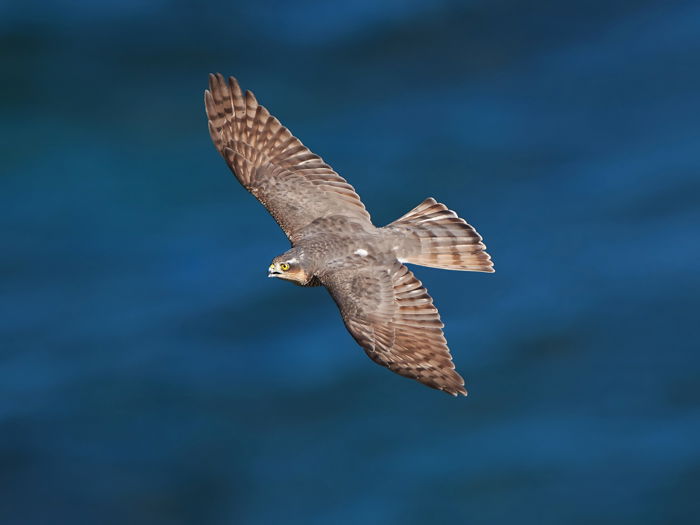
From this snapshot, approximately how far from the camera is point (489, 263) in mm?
13859

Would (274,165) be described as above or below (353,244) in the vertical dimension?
above

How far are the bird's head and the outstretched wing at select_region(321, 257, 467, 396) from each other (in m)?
0.26

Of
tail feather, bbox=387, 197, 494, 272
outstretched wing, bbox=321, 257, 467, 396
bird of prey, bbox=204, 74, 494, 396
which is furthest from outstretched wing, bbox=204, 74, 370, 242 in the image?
outstretched wing, bbox=321, 257, 467, 396

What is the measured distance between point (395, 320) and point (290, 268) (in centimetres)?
112

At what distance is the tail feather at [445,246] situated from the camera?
13750 millimetres

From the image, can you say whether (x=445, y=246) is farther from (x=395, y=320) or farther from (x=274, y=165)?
(x=274, y=165)

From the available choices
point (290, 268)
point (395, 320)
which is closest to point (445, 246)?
point (395, 320)

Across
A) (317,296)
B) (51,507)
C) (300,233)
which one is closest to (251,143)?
(300,233)

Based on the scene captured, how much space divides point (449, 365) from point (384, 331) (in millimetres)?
717

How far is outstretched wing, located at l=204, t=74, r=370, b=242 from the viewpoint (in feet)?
47.3

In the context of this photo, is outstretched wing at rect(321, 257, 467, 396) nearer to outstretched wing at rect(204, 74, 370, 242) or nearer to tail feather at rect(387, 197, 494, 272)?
tail feather at rect(387, 197, 494, 272)

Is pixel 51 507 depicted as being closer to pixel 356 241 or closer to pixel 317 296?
pixel 317 296

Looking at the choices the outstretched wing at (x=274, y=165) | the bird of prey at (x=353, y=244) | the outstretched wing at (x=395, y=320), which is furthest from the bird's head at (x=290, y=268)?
the outstretched wing at (x=274, y=165)

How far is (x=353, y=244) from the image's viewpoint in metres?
13.4
